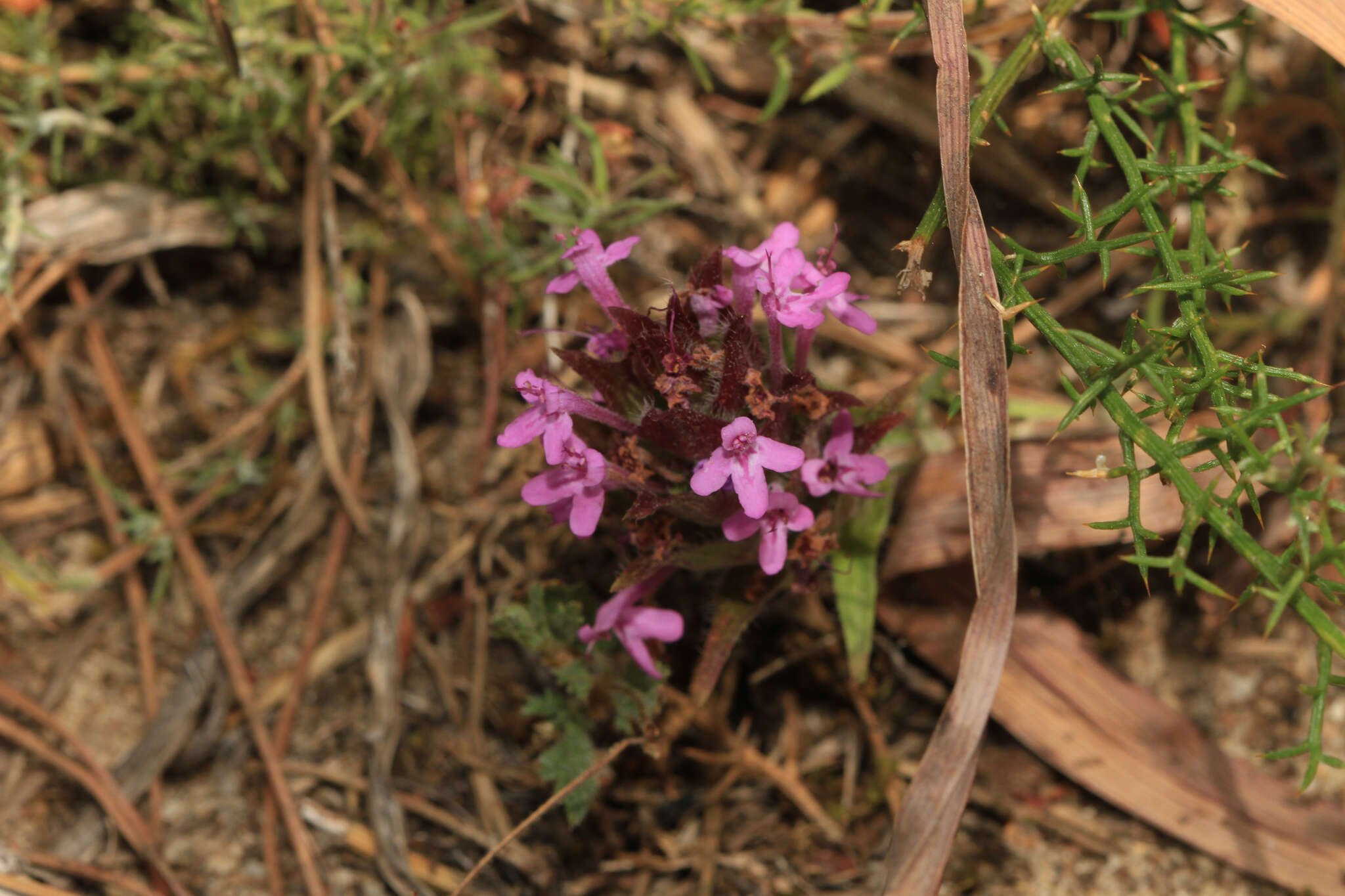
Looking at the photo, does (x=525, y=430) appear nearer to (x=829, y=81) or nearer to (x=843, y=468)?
(x=843, y=468)

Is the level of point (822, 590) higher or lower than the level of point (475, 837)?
higher

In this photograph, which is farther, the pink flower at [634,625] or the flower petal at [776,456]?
the pink flower at [634,625]

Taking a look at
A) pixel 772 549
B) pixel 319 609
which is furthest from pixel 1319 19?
pixel 319 609

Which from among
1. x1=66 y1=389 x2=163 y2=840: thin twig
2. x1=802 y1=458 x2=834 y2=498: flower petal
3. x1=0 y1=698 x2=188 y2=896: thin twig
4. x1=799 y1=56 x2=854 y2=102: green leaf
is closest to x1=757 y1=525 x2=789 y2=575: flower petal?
x1=802 y1=458 x2=834 y2=498: flower petal

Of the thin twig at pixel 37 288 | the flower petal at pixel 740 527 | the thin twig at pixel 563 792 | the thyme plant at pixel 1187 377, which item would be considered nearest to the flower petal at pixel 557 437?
the flower petal at pixel 740 527

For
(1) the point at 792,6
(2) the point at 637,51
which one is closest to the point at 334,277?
(2) the point at 637,51

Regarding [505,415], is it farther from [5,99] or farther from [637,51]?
[5,99]

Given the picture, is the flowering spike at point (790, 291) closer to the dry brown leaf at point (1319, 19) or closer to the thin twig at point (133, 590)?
the dry brown leaf at point (1319, 19)
